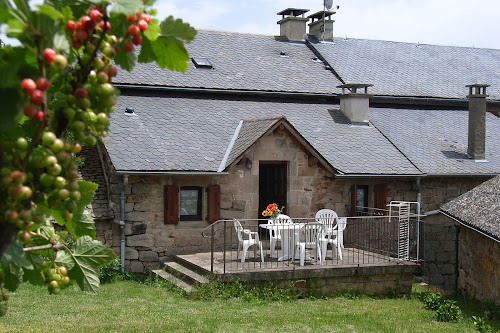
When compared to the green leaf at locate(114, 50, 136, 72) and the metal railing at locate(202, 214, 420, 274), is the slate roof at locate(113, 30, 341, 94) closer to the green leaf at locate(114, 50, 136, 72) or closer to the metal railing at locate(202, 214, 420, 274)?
the metal railing at locate(202, 214, 420, 274)

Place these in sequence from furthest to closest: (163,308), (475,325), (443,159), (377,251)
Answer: (443,159) → (377,251) → (163,308) → (475,325)

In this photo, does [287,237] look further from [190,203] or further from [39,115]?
[39,115]

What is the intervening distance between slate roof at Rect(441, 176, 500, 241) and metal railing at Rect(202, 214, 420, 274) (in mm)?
1057

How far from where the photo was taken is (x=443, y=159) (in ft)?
57.0

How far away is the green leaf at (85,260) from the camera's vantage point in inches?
110

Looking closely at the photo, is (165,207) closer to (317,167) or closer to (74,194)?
(317,167)

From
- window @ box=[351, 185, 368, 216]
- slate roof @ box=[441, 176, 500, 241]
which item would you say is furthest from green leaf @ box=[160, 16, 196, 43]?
window @ box=[351, 185, 368, 216]

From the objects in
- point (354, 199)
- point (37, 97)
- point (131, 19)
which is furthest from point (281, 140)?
point (37, 97)

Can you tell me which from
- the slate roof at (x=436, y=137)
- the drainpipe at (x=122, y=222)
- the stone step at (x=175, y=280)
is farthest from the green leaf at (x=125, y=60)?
the slate roof at (x=436, y=137)

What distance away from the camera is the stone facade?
45.7 ft

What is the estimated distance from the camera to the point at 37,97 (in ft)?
6.40

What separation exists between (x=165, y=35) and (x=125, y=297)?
32.3 ft

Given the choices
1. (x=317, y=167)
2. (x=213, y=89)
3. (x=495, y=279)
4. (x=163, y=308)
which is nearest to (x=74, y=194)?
(x=163, y=308)

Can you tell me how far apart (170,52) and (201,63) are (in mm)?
16486
